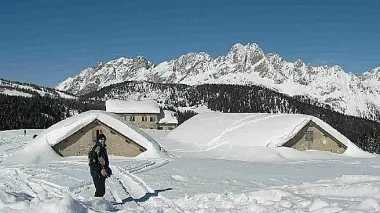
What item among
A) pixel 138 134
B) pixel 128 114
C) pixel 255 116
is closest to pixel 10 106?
pixel 128 114

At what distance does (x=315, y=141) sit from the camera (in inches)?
1404

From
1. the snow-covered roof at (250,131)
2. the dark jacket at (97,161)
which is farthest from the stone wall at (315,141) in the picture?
the dark jacket at (97,161)

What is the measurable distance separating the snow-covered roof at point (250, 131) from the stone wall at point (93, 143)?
9.84 meters

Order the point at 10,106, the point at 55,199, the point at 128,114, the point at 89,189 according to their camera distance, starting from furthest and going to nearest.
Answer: the point at 10,106 < the point at 128,114 < the point at 89,189 < the point at 55,199

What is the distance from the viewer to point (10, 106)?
422 feet

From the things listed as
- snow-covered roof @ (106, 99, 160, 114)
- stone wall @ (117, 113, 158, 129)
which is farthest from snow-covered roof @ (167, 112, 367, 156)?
snow-covered roof @ (106, 99, 160, 114)

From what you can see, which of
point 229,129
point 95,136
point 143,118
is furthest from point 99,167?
point 143,118

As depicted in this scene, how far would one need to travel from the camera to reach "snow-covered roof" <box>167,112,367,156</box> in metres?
34.8

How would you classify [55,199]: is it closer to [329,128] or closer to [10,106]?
[329,128]

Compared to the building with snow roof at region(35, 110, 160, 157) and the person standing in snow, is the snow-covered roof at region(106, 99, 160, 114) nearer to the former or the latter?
the building with snow roof at region(35, 110, 160, 157)

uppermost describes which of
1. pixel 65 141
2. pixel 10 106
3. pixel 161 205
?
pixel 10 106

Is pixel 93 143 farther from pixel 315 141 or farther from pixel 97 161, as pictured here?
pixel 97 161

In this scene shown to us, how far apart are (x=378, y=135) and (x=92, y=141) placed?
320 ft

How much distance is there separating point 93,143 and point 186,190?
15060 millimetres
